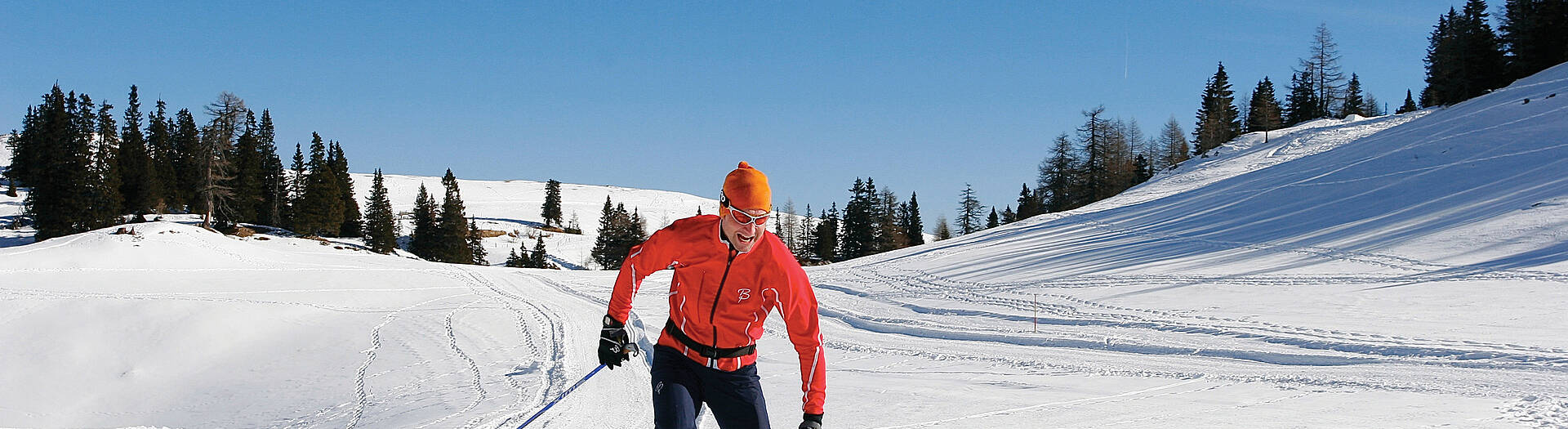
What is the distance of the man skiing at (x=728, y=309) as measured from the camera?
3838mm

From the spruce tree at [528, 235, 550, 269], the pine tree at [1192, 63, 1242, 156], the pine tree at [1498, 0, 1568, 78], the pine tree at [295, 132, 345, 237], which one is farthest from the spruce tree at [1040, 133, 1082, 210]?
the pine tree at [295, 132, 345, 237]

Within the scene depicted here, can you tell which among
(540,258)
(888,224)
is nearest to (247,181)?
(540,258)

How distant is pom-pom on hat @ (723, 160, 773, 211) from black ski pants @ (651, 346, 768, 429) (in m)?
0.80

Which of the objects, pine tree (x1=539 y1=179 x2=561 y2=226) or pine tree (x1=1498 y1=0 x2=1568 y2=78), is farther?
pine tree (x1=539 y1=179 x2=561 y2=226)

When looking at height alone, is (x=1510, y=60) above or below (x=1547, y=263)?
above

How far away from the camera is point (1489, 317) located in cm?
1238

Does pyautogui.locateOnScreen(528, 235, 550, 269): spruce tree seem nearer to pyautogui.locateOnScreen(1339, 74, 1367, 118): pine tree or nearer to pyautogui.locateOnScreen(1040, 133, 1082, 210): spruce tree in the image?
pyautogui.locateOnScreen(1040, 133, 1082, 210): spruce tree

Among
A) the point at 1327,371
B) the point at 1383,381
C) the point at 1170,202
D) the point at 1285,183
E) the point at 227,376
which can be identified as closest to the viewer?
the point at 1383,381

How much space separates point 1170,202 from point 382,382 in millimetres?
37429

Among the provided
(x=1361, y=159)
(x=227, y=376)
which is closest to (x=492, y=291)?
(x=227, y=376)

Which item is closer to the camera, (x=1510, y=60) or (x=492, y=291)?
(x=492, y=291)

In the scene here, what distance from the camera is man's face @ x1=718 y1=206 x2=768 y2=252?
3795mm

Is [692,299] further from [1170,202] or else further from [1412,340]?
[1170,202]

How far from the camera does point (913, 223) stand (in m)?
93.4
